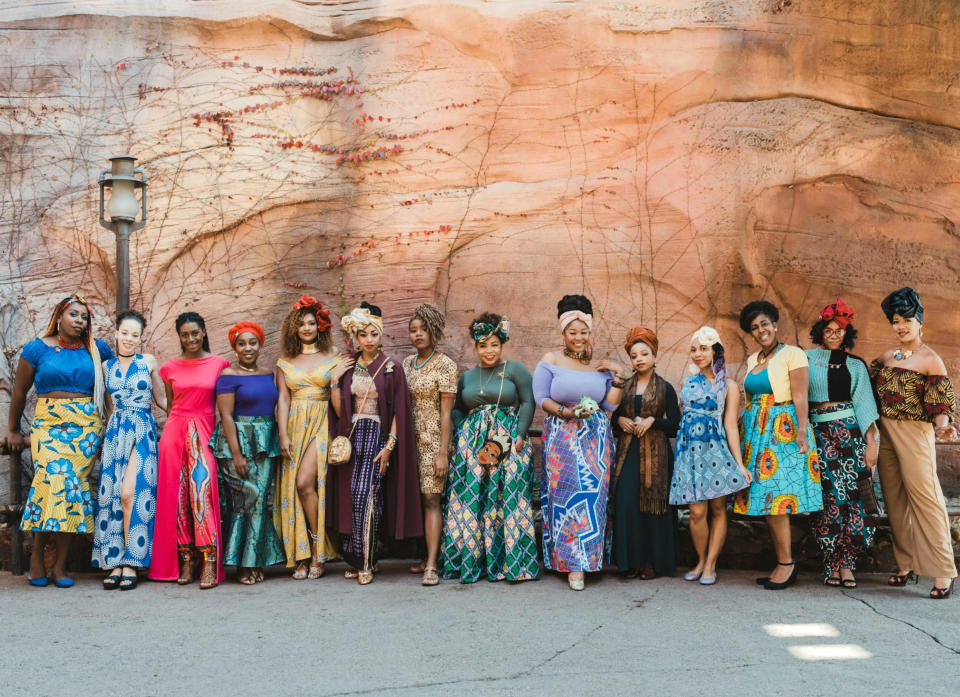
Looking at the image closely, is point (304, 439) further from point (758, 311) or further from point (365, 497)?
point (758, 311)

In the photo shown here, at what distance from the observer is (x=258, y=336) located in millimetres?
5590

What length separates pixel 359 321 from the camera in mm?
5430

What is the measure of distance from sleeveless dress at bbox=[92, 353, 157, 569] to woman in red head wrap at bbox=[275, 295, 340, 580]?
0.78 m

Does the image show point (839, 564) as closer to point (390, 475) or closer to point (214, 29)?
point (390, 475)

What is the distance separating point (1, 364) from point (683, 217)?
5.53 m

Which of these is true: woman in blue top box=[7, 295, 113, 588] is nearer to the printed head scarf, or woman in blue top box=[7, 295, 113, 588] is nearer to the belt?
the printed head scarf

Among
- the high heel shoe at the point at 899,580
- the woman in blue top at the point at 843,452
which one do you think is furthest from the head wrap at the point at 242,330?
the high heel shoe at the point at 899,580

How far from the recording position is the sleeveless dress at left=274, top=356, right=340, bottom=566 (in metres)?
5.37

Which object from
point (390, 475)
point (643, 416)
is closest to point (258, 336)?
point (390, 475)

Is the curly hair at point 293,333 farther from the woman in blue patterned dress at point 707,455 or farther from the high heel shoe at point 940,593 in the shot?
the high heel shoe at point 940,593

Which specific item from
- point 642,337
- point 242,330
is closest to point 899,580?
point 642,337

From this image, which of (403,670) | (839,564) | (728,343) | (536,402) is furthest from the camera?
(728,343)

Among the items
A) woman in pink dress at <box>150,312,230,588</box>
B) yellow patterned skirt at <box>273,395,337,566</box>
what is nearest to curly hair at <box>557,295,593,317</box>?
yellow patterned skirt at <box>273,395,337,566</box>

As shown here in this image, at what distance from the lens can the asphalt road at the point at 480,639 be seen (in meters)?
3.37
